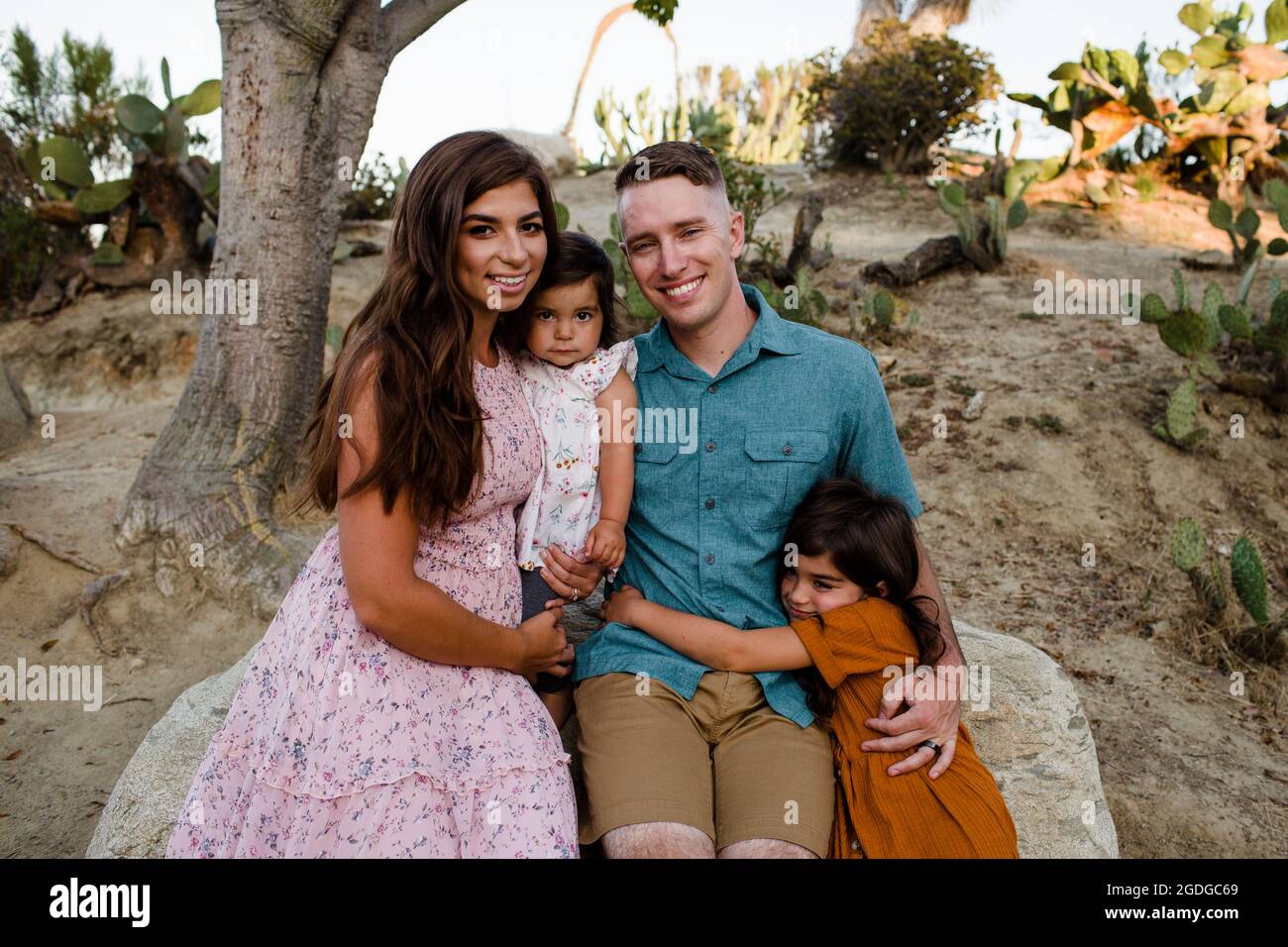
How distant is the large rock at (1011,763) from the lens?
2.36 metres

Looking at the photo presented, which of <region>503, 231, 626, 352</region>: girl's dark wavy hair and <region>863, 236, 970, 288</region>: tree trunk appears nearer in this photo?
<region>503, 231, 626, 352</region>: girl's dark wavy hair

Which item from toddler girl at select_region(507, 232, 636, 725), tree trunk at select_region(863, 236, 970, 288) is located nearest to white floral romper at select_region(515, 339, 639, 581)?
toddler girl at select_region(507, 232, 636, 725)

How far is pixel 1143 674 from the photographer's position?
4.12 meters

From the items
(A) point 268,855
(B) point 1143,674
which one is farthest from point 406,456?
(B) point 1143,674

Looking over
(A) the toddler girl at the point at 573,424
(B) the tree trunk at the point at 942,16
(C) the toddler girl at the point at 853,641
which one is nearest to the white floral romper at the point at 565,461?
(A) the toddler girl at the point at 573,424

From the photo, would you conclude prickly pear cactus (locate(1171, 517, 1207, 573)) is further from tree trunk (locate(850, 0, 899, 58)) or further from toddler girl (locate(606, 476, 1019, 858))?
tree trunk (locate(850, 0, 899, 58))

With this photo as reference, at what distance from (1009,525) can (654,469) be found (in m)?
3.31

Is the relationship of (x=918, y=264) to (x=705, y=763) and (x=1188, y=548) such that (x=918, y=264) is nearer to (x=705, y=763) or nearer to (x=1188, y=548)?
(x=1188, y=548)

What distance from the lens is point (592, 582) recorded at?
2396 millimetres

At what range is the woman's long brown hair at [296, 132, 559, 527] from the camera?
1935 mm

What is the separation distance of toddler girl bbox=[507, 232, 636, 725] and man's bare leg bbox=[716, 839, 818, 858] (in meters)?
0.70

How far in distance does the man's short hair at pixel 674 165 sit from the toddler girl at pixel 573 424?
0.22m

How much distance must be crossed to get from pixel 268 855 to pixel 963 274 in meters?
7.29

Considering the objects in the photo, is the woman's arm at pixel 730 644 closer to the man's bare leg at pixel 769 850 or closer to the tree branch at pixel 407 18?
the man's bare leg at pixel 769 850
